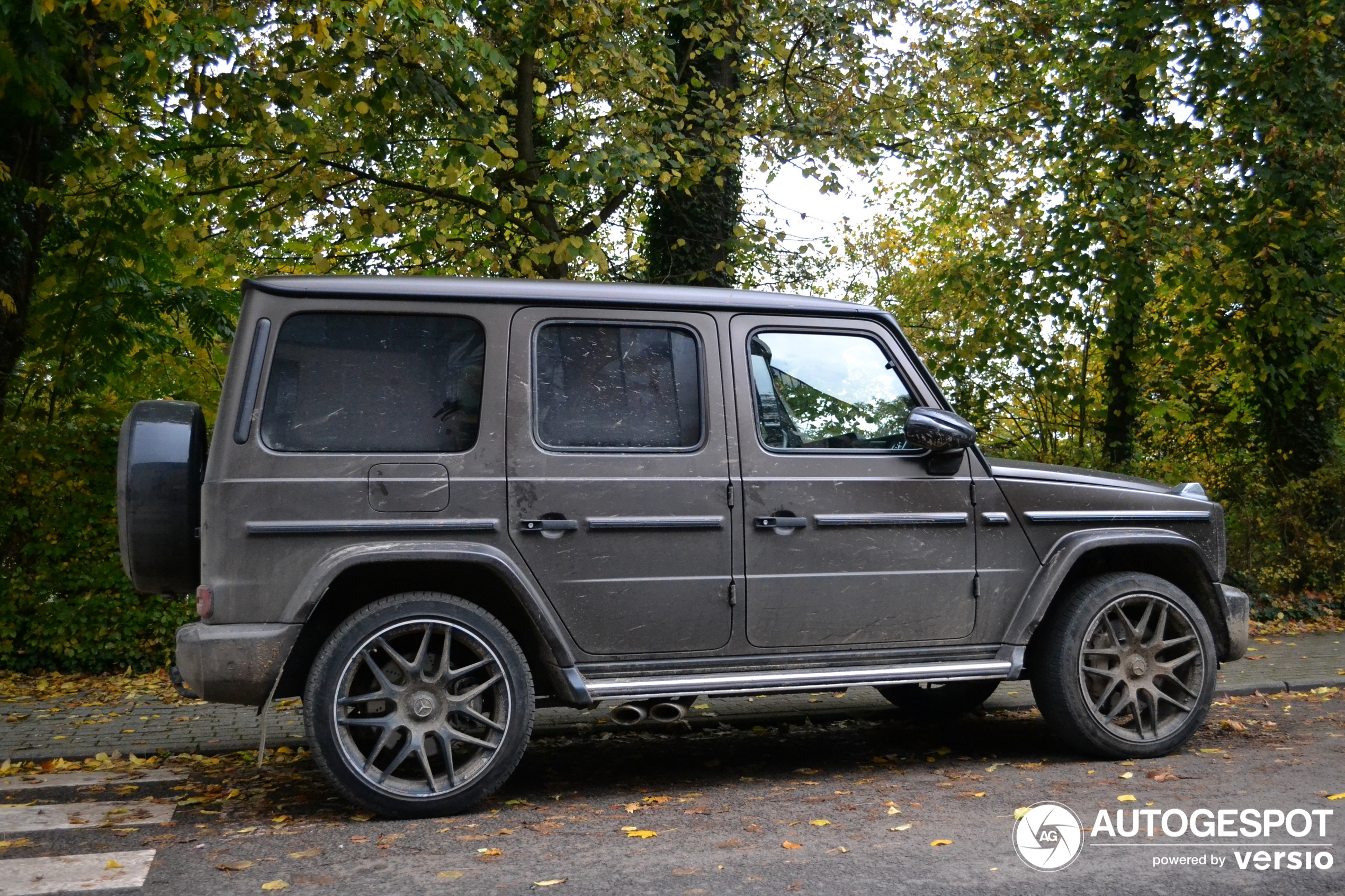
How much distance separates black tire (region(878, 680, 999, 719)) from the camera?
725 centimetres

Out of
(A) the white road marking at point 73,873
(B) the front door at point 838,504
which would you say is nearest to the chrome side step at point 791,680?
A: (B) the front door at point 838,504

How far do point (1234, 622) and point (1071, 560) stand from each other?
3.39 feet

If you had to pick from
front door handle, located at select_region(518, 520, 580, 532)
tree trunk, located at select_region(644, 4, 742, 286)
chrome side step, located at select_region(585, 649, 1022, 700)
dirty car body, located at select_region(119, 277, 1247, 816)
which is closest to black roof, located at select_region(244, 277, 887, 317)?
dirty car body, located at select_region(119, 277, 1247, 816)

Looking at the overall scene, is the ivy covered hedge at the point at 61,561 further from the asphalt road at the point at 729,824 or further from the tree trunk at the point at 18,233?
the asphalt road at the point at 729,824

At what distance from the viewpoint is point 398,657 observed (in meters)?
5.00

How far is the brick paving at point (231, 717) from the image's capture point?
6.85 meters

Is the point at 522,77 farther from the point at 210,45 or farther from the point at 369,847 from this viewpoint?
the point at 369,847

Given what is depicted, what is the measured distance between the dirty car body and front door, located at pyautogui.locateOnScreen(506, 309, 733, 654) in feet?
0.04

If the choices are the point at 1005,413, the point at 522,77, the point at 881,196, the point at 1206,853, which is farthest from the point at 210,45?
the point at 881,196

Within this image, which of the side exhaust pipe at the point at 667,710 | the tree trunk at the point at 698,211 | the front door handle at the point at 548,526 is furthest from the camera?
the tree trunk at the point at 698,211

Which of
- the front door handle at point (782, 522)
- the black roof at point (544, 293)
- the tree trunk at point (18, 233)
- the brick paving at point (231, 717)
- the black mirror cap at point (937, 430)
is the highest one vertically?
the tree trunk at point (18, 233)

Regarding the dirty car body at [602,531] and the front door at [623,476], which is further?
the front door at [623,476]

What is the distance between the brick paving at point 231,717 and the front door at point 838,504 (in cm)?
205

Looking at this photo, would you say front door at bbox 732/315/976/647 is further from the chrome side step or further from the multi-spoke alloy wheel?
the multi-spoke alloy wheel
